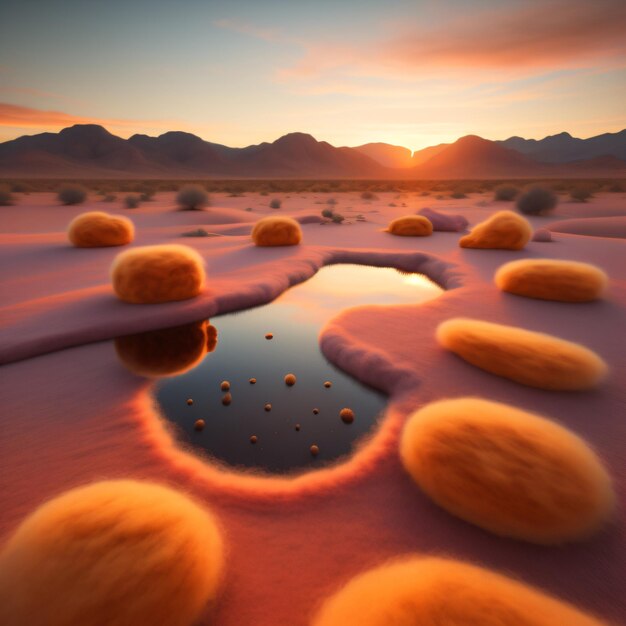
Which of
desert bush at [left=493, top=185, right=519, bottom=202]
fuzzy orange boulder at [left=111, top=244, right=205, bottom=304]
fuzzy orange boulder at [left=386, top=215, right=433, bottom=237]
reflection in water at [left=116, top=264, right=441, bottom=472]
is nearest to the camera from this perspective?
reflection in water at [left=116, top=264, right=441, bottom=472]

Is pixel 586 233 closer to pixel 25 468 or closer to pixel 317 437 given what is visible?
pixel 317 437

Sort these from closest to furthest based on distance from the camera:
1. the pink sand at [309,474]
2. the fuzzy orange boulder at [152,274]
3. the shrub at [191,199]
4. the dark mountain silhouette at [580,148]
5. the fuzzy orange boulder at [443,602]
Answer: the fuzzy orange boulder at [443,602], the pink sand at [309,474], the fuzzy orange boulder at [152,274], the shrub at [191,199], the dark mountain silhouette at [580,148]

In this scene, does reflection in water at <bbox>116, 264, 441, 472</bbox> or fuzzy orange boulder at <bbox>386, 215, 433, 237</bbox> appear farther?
fuzzy orange boulder at <bbox>386, 215, 433, 237</bbox>

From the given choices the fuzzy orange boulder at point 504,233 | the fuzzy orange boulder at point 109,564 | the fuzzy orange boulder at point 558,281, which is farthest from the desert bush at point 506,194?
the fuzzy orange boulder at point 109,564

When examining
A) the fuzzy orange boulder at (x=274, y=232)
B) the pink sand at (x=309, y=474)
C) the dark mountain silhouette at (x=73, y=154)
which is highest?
the dark mountain silhouette at (x=73, y=154)

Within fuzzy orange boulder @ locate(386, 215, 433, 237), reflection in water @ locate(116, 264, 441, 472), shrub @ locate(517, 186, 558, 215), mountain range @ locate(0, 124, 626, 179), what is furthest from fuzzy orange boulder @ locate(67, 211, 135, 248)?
mountain range @ locate(0, 124, 626, 179)

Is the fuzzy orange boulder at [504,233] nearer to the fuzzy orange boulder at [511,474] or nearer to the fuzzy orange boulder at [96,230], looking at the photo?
the fuzzy orange boulder at [511,474]

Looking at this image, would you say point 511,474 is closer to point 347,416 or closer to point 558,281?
point 347,416

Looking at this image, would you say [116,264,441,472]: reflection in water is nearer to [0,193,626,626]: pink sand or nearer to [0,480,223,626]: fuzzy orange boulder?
[0,193,626,626]: pink sand
